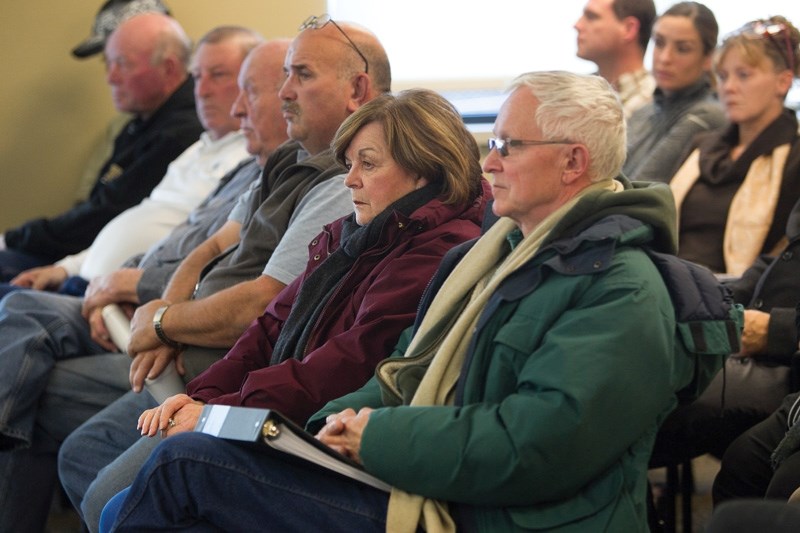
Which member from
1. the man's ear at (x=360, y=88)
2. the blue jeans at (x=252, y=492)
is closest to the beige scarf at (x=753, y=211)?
the man's ear at (x=360, y=88)

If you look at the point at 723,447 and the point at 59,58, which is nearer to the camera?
the point at 723,447

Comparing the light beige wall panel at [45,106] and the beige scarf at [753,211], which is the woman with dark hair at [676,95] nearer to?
the beige scarf at [753,211]

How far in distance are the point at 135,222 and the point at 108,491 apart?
1717 mm

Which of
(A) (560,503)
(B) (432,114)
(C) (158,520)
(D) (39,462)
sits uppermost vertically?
(B) (432,114)

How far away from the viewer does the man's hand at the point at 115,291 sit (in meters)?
3.30

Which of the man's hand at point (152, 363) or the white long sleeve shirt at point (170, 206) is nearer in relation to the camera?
the man's hand at point (152, 363)

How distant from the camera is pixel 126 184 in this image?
176 inches

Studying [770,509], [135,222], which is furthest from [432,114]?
[135,222]

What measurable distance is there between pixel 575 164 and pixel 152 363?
4.10 ft

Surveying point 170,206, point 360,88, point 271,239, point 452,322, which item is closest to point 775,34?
point 360,88

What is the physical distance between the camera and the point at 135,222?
4012 mm

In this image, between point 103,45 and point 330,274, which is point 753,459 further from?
point 103,45

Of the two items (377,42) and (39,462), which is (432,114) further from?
(39,462)

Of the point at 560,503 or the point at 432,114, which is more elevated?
the point at 432,114
